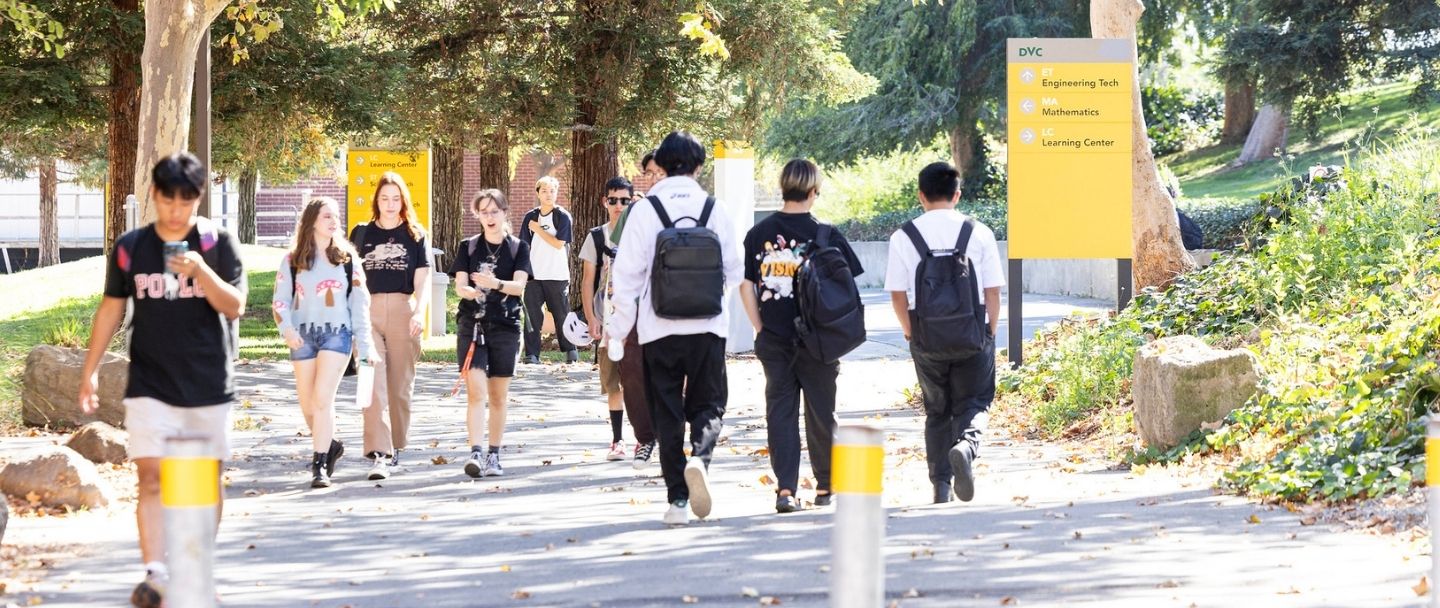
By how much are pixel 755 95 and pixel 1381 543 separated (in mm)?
15049

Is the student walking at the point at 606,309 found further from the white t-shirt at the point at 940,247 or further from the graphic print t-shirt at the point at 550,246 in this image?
the graphic print t-shirt at the point at 550,246

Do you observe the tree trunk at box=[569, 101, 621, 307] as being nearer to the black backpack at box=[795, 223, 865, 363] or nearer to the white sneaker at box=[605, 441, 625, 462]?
the white sneaker at box=[605, 441, 625, 462]

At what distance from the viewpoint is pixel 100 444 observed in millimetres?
10289

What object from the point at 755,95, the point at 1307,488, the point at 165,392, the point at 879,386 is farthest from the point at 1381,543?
the point at 755,95

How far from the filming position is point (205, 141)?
1578 cm

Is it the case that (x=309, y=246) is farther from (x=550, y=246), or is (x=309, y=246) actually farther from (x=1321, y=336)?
(x=550, y=246)

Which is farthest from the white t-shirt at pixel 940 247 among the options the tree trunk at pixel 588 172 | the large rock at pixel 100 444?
the tree trunk at pixel 588 172

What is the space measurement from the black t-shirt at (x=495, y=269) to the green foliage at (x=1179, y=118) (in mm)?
38652

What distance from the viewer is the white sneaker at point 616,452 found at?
427 inches

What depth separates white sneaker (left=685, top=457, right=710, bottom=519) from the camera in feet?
25.7

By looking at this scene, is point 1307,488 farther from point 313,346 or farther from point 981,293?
point 313,346

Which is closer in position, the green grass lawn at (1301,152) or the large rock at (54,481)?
the large rock at (54,481)

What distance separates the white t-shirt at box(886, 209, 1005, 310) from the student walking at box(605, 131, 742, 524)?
90 cm

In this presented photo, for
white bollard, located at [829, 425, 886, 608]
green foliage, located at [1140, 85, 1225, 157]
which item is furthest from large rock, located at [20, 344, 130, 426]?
green foliage, located at [1140, 85, 1225, 157]
